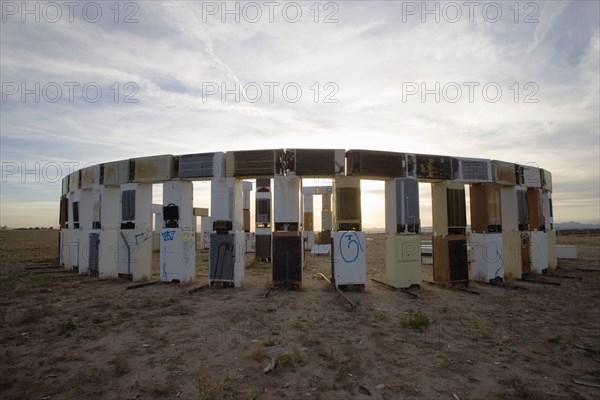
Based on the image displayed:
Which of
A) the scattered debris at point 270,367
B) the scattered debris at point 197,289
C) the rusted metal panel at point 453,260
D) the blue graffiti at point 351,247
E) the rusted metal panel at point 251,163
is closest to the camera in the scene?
the scattered debris at point 270,367

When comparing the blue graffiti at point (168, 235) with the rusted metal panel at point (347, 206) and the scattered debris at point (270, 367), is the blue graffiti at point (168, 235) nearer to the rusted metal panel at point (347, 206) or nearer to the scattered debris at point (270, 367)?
the rusted metal panel at point (347, 206)

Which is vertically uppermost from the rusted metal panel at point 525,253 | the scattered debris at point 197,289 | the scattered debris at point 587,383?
the rusted metal panel at point 525,253

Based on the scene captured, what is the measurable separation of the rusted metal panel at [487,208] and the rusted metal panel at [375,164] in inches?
150

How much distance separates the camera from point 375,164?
12.0 metres

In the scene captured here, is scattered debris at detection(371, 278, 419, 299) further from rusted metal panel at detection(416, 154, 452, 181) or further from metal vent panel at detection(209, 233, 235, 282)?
metal vent panel at detection(209, 233, 235, 282)

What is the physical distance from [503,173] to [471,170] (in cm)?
179

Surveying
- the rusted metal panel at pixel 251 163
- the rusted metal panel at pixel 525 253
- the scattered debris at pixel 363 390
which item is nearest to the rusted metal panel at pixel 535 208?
the rusted metal panel at pixel 525 253

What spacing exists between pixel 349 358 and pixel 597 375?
13.0 ft

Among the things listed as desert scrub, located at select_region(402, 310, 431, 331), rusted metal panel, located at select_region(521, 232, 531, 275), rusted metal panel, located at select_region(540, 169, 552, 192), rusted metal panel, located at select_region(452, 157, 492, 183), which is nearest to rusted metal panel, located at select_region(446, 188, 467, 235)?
rusted metal panel, located at select_region(452, 157, 492, 183)

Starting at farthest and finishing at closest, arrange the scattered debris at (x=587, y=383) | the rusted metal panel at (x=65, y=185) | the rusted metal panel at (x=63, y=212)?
the rusted metal panel at (x=63, y=212) < the rusted metal panel at (x=65, y=185) < the scattered debris at (x=587, y=383)

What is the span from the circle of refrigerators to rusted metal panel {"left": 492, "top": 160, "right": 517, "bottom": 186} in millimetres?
43

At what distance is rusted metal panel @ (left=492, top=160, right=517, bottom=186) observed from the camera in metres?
13.6

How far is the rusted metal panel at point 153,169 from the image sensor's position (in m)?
12.9

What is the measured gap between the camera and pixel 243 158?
40.2 feet
